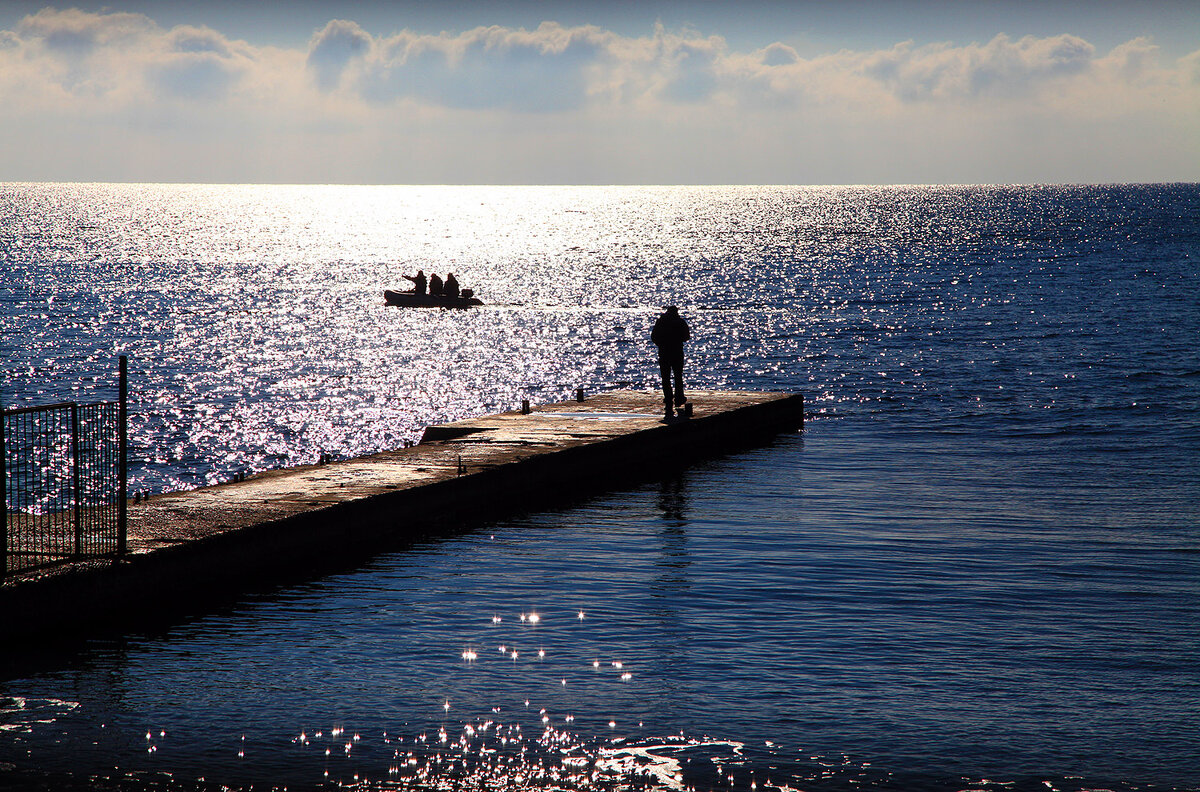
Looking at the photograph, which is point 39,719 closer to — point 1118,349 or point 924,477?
point 924,477

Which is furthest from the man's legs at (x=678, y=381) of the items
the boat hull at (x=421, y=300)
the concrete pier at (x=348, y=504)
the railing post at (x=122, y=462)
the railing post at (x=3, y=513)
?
the boat hull at (x=421, y=300)

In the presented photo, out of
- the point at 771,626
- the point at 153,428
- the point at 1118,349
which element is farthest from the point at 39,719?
the point at 1118,349

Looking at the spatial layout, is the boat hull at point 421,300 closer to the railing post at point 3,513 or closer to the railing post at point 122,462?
the railing post at point 122,462

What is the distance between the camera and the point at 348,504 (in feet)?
48.7

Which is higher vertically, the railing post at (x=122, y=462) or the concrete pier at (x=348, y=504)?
the railing post at (x=122, y=462)

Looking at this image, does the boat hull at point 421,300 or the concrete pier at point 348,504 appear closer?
the concrete pier at point 348,504

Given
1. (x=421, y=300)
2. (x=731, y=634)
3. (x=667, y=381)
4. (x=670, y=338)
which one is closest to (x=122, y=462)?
(x=731, y=634)

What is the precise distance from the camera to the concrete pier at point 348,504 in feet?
37.4

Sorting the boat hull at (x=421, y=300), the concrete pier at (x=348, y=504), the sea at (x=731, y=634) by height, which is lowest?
the sea at (x=731, y=634)

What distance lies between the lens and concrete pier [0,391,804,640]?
1139cm

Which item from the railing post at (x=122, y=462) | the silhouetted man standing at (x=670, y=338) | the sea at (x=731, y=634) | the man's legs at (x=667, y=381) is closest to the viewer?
the sea at (x=731, y=634)

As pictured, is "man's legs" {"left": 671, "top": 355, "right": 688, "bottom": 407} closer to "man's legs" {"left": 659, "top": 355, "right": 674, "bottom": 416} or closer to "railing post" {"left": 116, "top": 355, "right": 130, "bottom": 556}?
"man's legs" {"left": 659, "top": 355, "right": 674, "bottom": 416}

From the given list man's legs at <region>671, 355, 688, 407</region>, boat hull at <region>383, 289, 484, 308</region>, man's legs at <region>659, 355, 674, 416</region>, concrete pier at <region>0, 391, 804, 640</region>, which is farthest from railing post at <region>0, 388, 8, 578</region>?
boat hull at <region>383, 289, 484, 308</region>

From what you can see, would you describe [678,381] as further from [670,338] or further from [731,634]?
[731,634]
